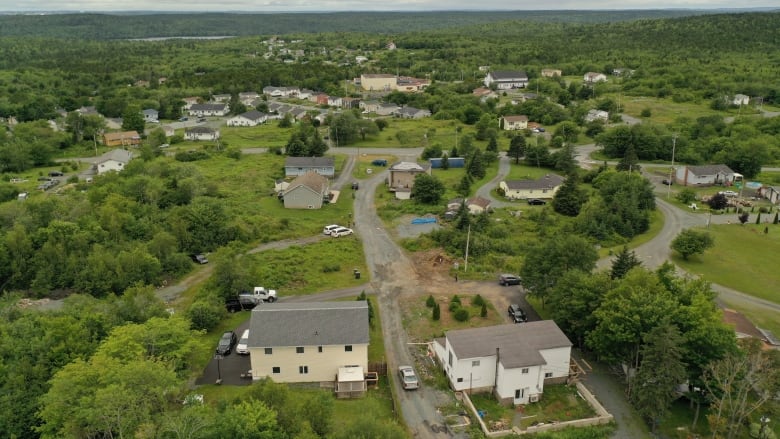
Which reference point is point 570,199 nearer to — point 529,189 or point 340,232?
point 529,189

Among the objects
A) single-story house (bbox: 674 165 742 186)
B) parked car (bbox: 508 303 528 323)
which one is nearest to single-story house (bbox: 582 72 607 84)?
single-story house (bbox: 674 165 742 186)

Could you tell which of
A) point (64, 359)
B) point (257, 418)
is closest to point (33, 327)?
point (64, 359)

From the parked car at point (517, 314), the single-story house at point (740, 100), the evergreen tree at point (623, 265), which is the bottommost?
the parked car at point (517, 314)

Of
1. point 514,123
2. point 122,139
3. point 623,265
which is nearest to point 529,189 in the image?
point 623,265

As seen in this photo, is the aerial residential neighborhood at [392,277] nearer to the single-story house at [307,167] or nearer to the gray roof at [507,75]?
the single-story house at [307,167]

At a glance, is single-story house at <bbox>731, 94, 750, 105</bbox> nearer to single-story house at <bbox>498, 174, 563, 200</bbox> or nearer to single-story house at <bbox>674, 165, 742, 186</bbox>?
single-story house at <bbox>674, 165, 742, 186</bbox>

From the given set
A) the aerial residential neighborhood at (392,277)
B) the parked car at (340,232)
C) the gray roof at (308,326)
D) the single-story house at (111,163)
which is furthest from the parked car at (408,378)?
the single-story house at (111,163)
